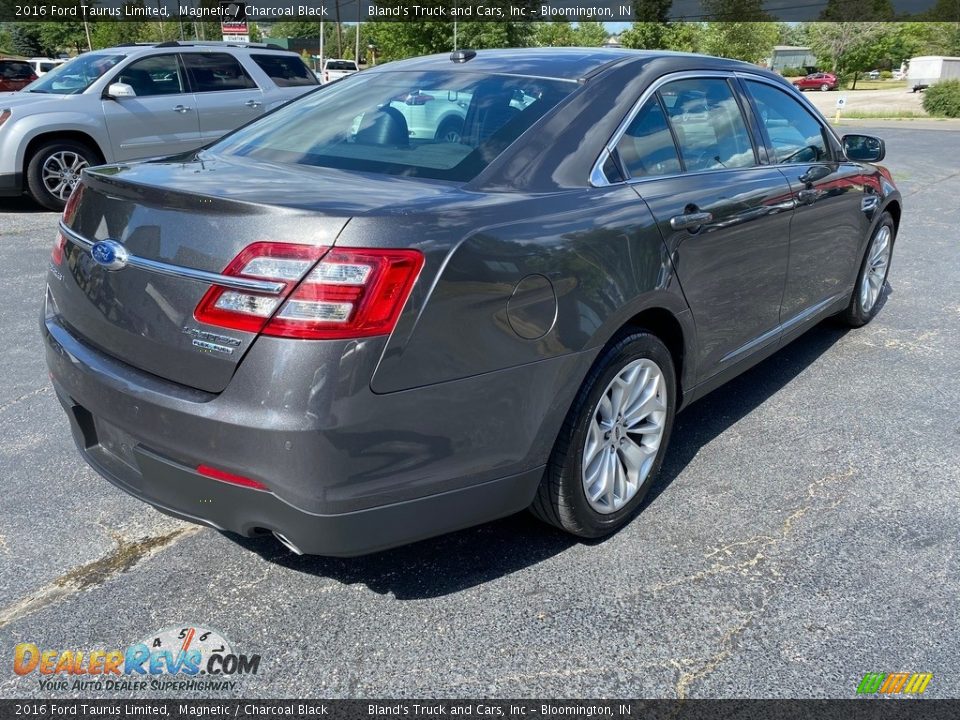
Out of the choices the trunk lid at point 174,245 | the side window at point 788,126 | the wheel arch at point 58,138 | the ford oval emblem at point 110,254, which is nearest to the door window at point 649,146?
the side window at point 788,126

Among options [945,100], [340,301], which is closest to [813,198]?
[340,301]

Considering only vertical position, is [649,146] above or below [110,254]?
above

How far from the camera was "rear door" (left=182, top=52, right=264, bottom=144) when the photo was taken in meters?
9.96

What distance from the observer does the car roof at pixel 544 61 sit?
3199mm

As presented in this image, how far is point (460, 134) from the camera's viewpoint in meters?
2.91

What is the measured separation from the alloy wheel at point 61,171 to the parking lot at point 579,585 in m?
6.13

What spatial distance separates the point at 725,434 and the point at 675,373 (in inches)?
32.1

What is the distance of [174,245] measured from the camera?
229 centimetres

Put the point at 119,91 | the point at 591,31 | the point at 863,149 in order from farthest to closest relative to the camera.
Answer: the point at 591,31, the point at 119,91, the point at 863,149

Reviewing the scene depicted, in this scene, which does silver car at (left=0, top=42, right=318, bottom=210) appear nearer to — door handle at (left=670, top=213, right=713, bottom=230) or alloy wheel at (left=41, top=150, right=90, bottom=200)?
alloy wheel at (left=41, top=150, right=90, bottom=200)

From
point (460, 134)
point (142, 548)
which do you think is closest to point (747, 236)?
point (460, 134)

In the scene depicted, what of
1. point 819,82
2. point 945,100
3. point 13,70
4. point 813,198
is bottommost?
point 819,82

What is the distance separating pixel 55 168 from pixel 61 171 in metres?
0.06

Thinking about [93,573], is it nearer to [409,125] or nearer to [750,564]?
[409,125]
